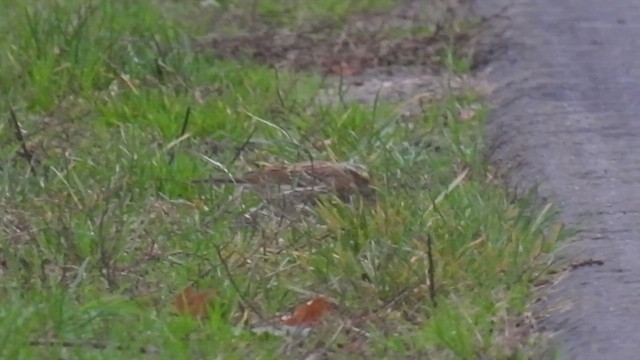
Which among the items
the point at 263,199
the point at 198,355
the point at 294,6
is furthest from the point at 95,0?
the point at 198,355

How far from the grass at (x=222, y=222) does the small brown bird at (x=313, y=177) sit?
0.06 metres

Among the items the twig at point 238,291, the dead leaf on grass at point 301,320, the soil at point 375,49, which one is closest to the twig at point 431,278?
the dead leaf on grass at point 301,320

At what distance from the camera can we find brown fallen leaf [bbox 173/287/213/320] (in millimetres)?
3266

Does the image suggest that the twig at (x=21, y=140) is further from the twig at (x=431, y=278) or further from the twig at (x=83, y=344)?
the twig at (x=431, y=278)

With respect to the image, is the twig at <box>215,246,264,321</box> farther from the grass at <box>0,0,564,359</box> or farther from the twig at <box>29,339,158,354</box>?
the twig at <box>29,339,158,354</box>

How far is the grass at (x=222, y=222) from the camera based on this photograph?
316cm

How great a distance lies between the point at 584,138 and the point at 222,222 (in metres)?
1.12

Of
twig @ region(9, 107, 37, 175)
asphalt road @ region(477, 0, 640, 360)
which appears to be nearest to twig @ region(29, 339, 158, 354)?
asphalt road @ region(477, 0, 640, 360)

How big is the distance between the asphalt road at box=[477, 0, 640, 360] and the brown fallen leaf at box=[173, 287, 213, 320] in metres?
0.70

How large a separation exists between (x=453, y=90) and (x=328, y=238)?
52.1 inches

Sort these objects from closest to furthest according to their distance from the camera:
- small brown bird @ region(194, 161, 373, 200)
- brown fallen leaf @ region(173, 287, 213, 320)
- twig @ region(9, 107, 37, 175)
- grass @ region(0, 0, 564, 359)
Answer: grass @ region(0, 0, 564, 359)
brown fallen leaf @ region(173, 287, 213, 320)
small brown bird @ region(194, 161, 373, 200)
twig @ region(9, 107, 37, 175)

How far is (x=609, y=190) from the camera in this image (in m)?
3.91

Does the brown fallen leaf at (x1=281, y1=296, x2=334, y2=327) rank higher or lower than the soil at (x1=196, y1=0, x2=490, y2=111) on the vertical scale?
higher

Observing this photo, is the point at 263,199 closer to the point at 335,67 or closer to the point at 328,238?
the point at 328,238
